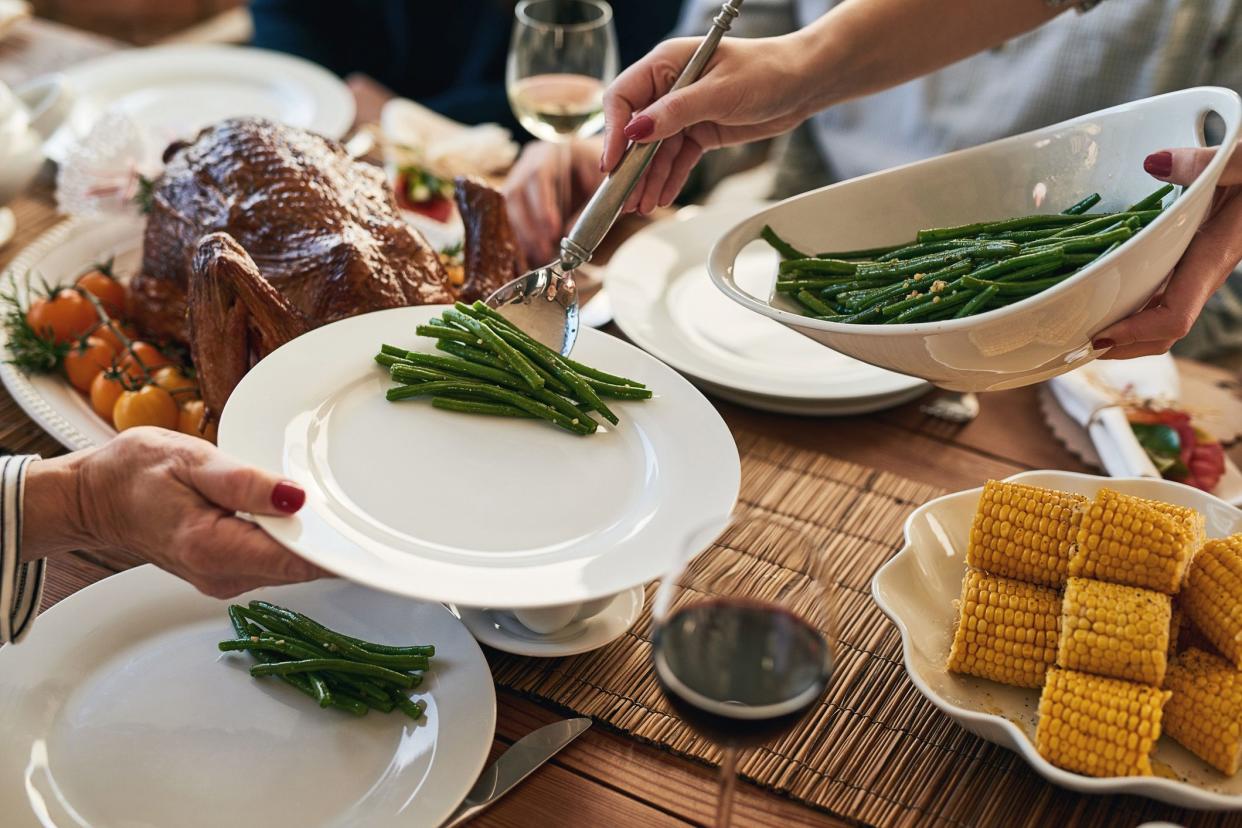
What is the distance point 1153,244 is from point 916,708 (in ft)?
1.76

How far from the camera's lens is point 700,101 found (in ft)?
4.51

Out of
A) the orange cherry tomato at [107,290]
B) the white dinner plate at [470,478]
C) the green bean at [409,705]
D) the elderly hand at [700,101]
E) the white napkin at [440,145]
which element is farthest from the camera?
the white napkin at [440,145]

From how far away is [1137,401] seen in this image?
1.59 metres

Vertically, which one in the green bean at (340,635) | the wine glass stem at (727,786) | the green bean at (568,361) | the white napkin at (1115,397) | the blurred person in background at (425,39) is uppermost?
the green bean at (568,361)

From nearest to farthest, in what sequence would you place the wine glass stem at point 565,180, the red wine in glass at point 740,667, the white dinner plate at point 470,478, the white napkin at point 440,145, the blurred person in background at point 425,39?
the red wine in glass at point 740,667 → the white dinner plate at point 470,478 → the wine glass stem at point 565,180 → the white napkin at point 440,145 → the blurred person in background at point 425,39

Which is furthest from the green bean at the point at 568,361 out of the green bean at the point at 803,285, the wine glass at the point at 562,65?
the wine glass at the point at 562,65

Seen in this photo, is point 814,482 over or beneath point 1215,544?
beneath

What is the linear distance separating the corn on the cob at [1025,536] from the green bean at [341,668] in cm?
61

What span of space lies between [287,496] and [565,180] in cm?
122

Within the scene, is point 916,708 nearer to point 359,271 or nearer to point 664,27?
point 359,271

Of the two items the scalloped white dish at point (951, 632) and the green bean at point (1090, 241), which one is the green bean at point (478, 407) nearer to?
the scalloped white dish at point (951, 632)

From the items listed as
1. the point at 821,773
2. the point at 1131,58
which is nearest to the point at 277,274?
the point at 821,773

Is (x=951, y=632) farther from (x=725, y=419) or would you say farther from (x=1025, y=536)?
(x=725, y=419)

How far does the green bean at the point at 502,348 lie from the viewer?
1176 millimetres
